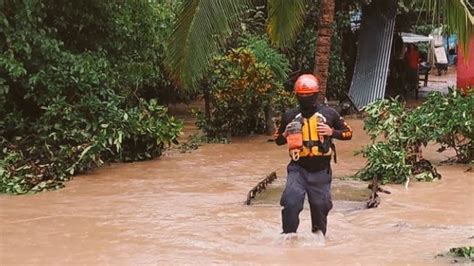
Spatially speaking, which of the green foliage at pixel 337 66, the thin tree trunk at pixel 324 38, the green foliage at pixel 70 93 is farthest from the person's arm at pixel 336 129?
the green foliage at pixel 337 66

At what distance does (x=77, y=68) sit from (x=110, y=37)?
1625mm

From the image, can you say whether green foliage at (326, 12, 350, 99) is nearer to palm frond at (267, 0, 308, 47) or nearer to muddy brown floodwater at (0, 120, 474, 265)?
muddy brown floodwater at (0, 120, 474, 265)

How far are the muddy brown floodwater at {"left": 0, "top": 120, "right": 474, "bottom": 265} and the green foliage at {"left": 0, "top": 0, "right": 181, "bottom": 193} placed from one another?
513mm

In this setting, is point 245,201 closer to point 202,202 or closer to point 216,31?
point 202,202

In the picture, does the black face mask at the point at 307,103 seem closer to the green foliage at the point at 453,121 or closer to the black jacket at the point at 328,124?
the black jacket at the point at 328,124

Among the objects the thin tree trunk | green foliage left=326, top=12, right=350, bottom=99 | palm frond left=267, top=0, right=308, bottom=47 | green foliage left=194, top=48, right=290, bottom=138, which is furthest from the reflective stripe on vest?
green foliage left=326, top=12, right=350, bottom=99

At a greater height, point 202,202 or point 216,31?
point 216,31

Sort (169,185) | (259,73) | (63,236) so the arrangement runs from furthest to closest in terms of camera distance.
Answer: (259,73), (169,185), (63,236)

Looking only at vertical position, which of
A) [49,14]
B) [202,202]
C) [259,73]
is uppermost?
[49,14]

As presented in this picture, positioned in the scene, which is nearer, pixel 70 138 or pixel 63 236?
pixel 63 236

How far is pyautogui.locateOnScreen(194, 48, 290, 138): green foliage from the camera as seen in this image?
14.5m

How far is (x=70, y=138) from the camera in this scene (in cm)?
1129

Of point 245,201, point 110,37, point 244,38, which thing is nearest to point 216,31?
point 245,201

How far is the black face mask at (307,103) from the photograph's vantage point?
6.85 m
